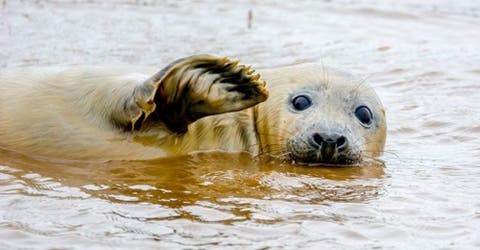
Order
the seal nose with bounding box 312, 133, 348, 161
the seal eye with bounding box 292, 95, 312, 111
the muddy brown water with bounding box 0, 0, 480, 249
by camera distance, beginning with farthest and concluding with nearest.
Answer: the seal eye with bounding box 292, 95, 312, 111
the seal nose with bounding box 312, 133, 348, 161
the muddy brown water with bounding box 0, 0, 480, 249

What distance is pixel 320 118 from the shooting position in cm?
614

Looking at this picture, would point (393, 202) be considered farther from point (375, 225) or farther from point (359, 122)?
point (359, 122)

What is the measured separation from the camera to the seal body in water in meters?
5.71

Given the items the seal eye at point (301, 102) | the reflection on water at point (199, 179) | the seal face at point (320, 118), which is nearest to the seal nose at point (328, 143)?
the seal face at point (320, 118)

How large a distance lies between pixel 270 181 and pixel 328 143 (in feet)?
1.63

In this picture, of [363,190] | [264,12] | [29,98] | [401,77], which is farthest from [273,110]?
[264,12]

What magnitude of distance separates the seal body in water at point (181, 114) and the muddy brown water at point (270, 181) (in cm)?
11

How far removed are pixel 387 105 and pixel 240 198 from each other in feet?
10.2

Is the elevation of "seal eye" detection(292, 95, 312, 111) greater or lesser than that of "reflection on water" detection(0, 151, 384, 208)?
greater

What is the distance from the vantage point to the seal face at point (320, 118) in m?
6.04

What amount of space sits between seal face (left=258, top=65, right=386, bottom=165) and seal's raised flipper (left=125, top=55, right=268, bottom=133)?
0.47 metres

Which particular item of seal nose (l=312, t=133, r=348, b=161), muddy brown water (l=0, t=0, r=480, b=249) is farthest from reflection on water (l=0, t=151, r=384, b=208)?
seal nose (l=312, t=133, r=348, b=161)

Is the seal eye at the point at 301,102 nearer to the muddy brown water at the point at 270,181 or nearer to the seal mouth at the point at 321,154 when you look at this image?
the seal mouth at the point at 321,154

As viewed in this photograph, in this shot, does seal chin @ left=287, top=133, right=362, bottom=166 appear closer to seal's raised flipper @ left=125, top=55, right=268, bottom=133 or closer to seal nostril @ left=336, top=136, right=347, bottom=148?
seal nostril @ left=336, top=136, right=347, bottom=148
